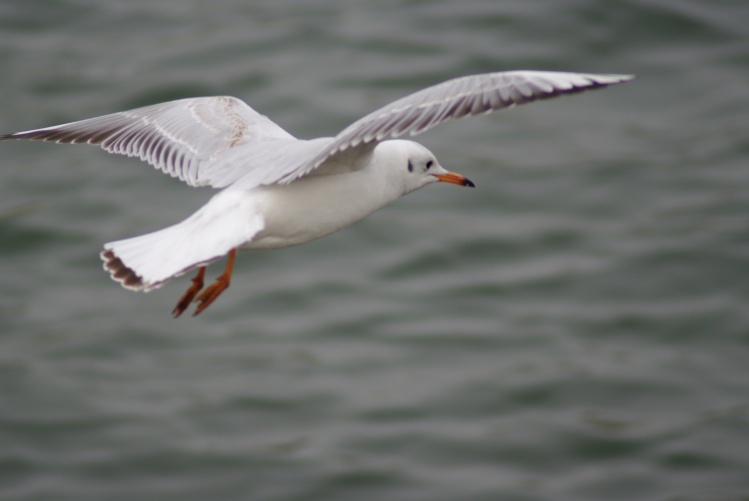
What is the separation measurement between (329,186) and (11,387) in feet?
20.5

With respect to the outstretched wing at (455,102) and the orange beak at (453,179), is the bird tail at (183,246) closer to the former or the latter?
the outstretched wing at (455,102)

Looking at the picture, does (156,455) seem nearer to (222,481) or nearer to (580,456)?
(222,481)

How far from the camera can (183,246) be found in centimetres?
494

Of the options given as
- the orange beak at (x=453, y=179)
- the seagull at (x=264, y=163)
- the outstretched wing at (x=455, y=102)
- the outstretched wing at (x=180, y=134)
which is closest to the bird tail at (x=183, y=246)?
the seagull at (x=264, y=163)

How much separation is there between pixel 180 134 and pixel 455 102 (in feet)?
5.88

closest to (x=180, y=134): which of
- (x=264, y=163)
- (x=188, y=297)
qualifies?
(x=264, y=163)

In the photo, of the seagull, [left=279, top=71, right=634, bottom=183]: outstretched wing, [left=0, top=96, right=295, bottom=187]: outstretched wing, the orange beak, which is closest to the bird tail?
the seagull

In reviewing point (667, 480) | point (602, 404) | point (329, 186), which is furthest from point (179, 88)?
point (329, 186)

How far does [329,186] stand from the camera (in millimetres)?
5363

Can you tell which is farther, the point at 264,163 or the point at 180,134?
the point at 180,134

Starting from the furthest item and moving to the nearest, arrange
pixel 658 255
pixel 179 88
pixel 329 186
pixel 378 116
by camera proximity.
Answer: pixel 179 88, pixel 658 255, pixel 329 186, pixel 378 116

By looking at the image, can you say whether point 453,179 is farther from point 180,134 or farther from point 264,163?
point 180,134

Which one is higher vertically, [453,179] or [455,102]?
[455,102]

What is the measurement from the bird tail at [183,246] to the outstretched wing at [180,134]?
1.71ft
